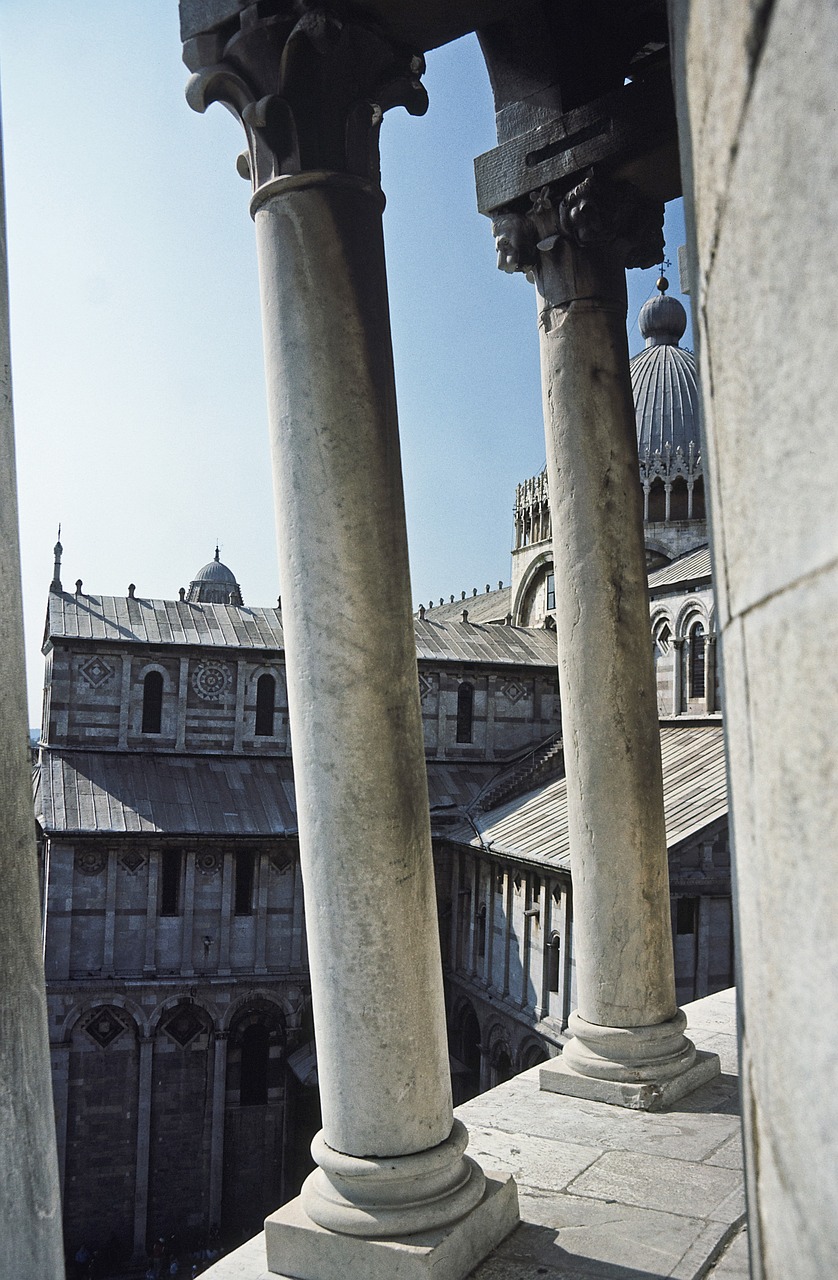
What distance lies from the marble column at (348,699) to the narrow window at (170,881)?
1888cm

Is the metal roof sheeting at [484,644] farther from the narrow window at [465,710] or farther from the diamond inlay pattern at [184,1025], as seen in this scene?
the diamond inlay pattern at [184,1025]

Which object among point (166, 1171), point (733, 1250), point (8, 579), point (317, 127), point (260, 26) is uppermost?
point (260, 26)

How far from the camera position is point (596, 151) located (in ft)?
17.1

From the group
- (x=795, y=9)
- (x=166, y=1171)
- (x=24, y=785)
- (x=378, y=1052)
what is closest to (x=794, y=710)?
(x=795, y=9)

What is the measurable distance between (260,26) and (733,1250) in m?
4.52

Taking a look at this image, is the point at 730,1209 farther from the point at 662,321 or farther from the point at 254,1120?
the point at 662,321

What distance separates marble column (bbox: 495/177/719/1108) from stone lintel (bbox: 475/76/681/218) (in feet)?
0.30

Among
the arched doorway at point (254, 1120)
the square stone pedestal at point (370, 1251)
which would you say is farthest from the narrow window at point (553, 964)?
the square stone pedestal at point (370, 1251)

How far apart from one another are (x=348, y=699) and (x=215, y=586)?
49.0 metres

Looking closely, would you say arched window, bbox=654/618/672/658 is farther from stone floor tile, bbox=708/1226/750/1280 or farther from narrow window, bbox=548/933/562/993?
stone floor tile, bbox=708/1226/750/1280

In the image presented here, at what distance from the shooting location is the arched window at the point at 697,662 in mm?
23359

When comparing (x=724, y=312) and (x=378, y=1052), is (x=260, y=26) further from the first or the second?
(x=378, y=1052)

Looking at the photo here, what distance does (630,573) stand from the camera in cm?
537

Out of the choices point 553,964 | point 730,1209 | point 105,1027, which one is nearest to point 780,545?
point 730,1209
